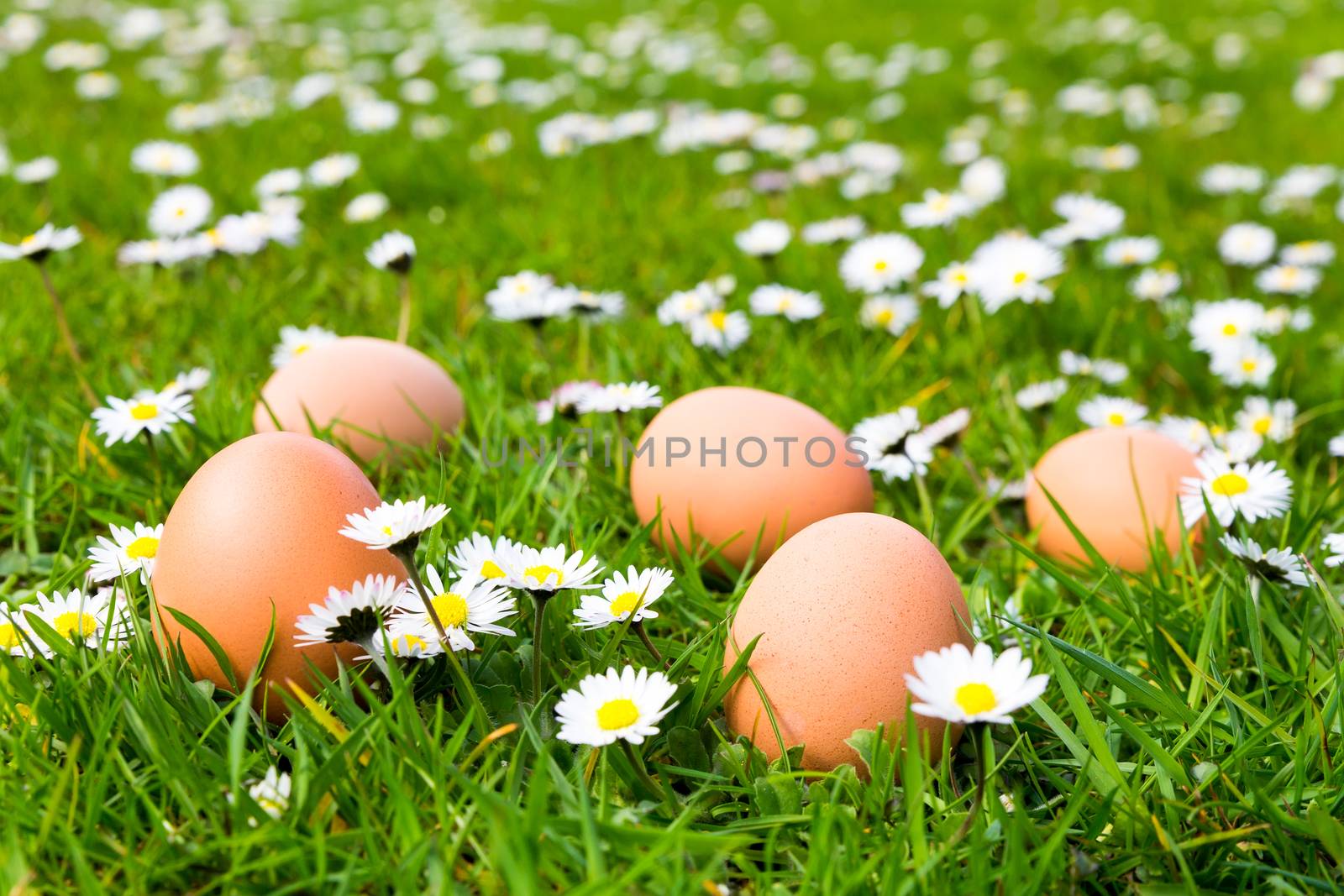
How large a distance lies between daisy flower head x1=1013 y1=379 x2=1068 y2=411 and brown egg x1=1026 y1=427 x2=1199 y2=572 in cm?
35

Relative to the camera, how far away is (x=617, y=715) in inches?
42.2

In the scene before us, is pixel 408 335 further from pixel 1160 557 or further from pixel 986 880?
pixel 986 880

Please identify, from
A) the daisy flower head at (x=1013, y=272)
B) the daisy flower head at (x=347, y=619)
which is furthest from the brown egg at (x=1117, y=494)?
the daisy flower head at (x=347, y=619)

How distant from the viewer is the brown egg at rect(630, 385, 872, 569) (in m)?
1.51

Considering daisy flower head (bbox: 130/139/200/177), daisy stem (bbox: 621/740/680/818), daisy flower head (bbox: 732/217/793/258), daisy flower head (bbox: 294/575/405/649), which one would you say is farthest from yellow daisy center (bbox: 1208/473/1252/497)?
daisy flower head (bbox: 130/139/200/177)

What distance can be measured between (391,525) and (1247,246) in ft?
8.24

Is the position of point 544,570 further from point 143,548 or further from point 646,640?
point 143,548

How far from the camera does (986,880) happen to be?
966 mm

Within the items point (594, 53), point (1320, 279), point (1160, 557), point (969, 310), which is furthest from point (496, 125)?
point (1160, 557)

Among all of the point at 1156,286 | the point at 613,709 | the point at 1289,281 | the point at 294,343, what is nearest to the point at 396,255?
the point at 294,343

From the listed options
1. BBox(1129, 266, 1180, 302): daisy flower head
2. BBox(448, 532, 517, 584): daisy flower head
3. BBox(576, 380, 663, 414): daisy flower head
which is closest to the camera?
BBox(448, 532, 517, 584): daisy flower head

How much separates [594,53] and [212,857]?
15.7ft

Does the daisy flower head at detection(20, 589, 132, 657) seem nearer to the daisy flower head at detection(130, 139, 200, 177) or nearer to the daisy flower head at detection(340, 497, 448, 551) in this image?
the daisy flower head at detection(340, 497, 448, 551)

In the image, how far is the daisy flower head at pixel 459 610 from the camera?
1.16 m
